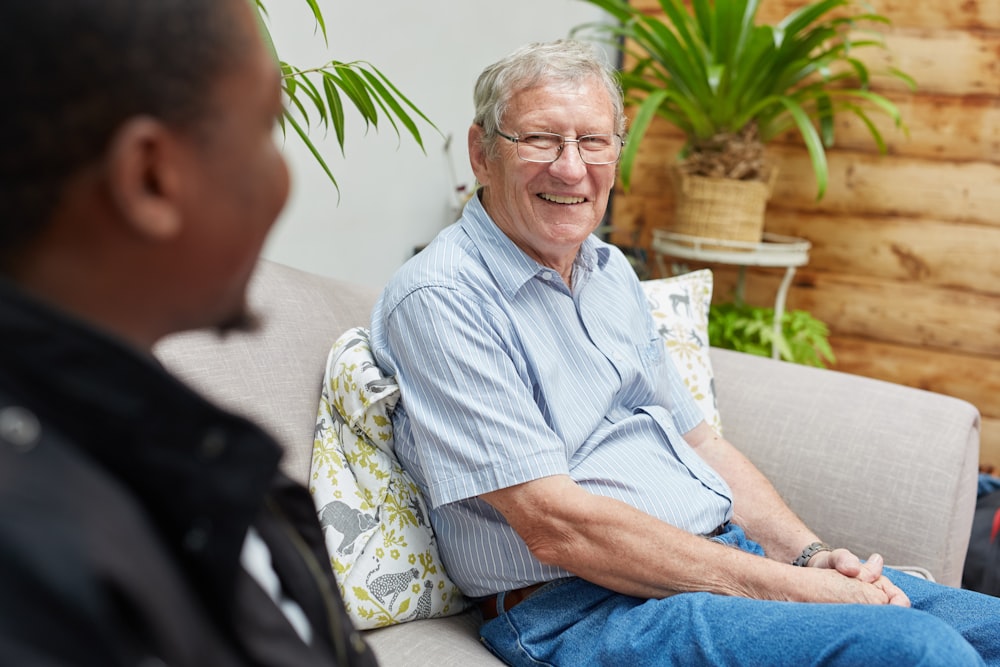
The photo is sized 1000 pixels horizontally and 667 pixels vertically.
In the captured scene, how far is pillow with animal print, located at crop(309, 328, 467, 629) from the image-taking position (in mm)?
1299

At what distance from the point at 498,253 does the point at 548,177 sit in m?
0.14

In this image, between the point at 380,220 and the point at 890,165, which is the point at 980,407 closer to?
the point at 890,165

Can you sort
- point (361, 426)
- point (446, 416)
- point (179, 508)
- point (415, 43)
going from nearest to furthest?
point (179, 508)
point (446, 416)
point (361, 426)
point (415, 43)

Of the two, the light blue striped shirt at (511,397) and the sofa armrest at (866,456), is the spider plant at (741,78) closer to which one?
the sofa armrest at (866,456)

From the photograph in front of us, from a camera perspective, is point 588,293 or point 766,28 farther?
point 766,28

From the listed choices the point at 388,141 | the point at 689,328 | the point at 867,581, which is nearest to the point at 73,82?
the point at 867,581

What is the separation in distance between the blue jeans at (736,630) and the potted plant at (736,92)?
150 centimetres

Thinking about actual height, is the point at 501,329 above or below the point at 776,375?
above

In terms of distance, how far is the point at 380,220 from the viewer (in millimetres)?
2400

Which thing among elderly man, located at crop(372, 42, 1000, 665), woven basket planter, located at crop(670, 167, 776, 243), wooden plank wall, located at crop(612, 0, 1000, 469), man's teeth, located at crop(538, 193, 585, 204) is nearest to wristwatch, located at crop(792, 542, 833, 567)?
elderly man, located at crop(372, 42, 1000, 665)

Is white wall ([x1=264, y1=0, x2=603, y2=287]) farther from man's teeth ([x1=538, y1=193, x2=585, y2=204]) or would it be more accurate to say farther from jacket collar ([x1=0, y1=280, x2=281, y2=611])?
jacket collar ([x1=0, y1=280, x2=281, y2=611])

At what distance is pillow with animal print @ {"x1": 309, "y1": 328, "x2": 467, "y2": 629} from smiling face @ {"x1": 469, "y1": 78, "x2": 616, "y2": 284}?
306mm

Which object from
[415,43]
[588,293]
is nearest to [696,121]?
[415,43]

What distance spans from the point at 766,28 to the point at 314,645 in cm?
230
